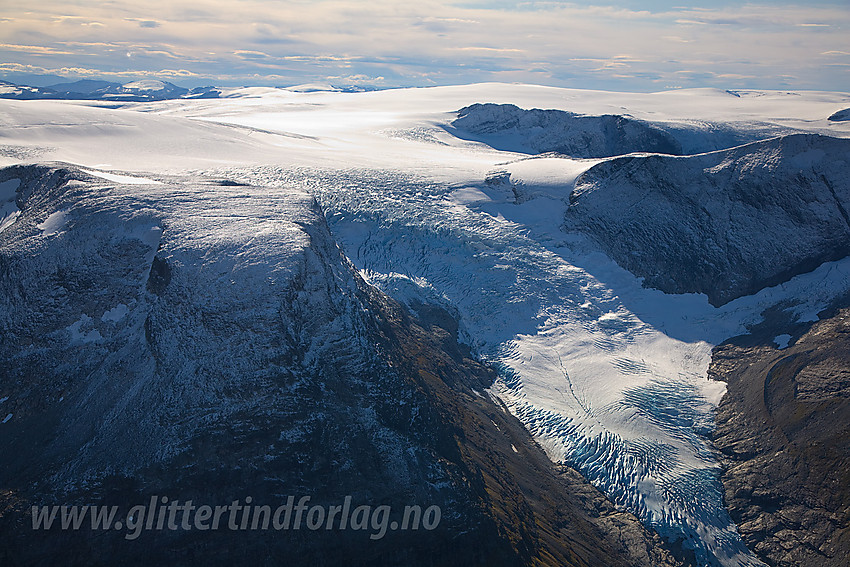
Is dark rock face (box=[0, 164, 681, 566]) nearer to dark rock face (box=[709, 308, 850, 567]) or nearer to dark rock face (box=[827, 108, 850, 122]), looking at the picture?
dark rock face (box=[709, 308, 850, 567])

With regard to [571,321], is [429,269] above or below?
above

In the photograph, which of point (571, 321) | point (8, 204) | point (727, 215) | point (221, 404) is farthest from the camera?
point (727, 215)

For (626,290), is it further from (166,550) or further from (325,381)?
(166,550)

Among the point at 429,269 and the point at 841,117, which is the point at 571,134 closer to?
the point at 429,269

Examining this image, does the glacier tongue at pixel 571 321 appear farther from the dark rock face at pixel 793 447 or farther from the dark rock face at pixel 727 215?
the dark rock face at pixel 727 215

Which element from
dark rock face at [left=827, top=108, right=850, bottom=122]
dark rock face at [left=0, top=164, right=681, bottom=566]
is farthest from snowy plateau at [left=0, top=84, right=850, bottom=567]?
dark rock face at [left=827, top=108, right=850, bottom=122]

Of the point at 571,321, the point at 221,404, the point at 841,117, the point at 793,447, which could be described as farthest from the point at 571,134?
the point at 221,404

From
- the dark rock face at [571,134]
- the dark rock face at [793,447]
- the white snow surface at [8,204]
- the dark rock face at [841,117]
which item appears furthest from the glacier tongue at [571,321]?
the dark rock face at [841,117]
